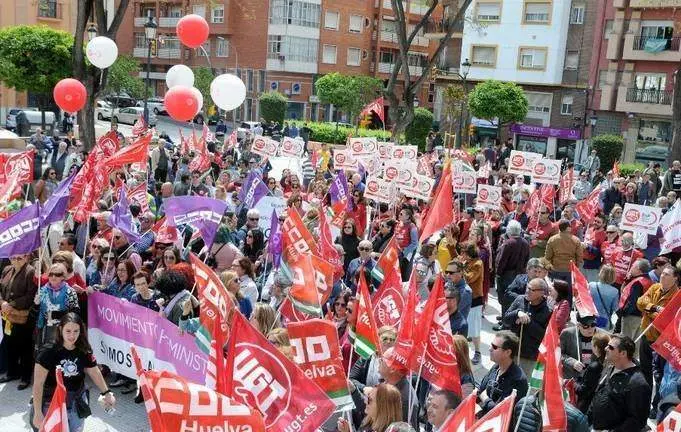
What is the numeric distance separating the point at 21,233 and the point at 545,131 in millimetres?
44814

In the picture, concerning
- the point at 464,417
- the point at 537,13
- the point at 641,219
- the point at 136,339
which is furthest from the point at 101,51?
the point at 537,13

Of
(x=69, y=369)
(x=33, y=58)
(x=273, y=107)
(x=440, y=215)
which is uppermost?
(x=33, y=58)

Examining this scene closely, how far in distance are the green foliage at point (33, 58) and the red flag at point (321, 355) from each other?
30.7m

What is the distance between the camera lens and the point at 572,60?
48312 millimetres

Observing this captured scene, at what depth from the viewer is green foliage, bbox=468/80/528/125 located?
42.2 m

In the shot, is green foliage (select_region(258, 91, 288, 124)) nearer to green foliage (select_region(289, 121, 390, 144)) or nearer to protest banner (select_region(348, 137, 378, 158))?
green foliage (select_region(289, 121, 390, 144))

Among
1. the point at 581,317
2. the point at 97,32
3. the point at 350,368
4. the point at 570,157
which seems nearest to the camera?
the point at 350,368

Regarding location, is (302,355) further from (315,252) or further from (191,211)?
(191,211)

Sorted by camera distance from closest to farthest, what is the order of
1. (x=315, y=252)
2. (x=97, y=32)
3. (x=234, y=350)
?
(x=234, y=350)
(x=315, y=252)
(x=97, y=32)

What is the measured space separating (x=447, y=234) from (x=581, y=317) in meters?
3.96

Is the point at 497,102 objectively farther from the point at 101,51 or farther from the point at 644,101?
the point at 101,51

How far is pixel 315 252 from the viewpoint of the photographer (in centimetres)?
866

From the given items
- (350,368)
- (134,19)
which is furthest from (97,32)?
(134,19)

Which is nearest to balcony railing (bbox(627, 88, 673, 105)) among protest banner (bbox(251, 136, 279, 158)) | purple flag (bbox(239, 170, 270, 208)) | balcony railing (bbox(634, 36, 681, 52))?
balcony railing (bbox(634, 36, 681, 52))
